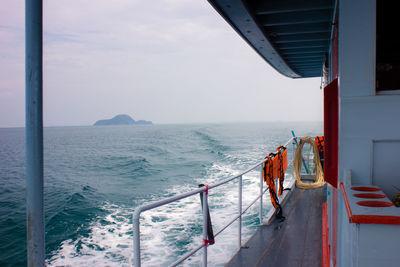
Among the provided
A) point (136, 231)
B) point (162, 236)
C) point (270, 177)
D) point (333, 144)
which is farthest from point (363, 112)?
point (162, 236)

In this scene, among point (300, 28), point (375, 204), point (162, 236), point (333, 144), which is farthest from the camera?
point (162, 236)

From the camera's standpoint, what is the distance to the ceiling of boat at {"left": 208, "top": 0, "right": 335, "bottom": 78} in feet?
7.27

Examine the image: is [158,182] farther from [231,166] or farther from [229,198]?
[229,198]

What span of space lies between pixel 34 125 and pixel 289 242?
2678 mm

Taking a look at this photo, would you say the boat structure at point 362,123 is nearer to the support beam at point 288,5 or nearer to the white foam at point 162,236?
the support beam at point 288,5

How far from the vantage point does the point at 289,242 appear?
10.0 feet

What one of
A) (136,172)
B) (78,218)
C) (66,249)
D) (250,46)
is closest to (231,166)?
(136,172)

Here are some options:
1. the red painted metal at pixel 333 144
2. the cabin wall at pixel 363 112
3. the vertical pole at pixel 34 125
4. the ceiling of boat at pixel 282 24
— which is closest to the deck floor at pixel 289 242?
the red painted metal at pixel 333 144

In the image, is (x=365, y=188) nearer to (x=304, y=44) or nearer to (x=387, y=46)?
(x=387, y=46)

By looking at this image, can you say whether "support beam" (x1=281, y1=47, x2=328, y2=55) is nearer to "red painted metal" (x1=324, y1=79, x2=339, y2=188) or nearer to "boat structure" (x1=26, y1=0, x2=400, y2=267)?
"boat structure" (x1=26, y1=0, x2=400, y2=267)

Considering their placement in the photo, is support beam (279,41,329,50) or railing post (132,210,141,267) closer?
railing post (132,210,141,267)

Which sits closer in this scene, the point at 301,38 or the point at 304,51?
the point at 301,38

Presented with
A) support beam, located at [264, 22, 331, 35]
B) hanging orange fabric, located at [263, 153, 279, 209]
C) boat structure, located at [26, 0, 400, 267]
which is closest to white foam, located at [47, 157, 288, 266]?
hanging orange fabric, located at [263, 153, 279, 209]

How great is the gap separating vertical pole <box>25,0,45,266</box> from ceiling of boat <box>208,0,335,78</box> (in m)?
1.15
